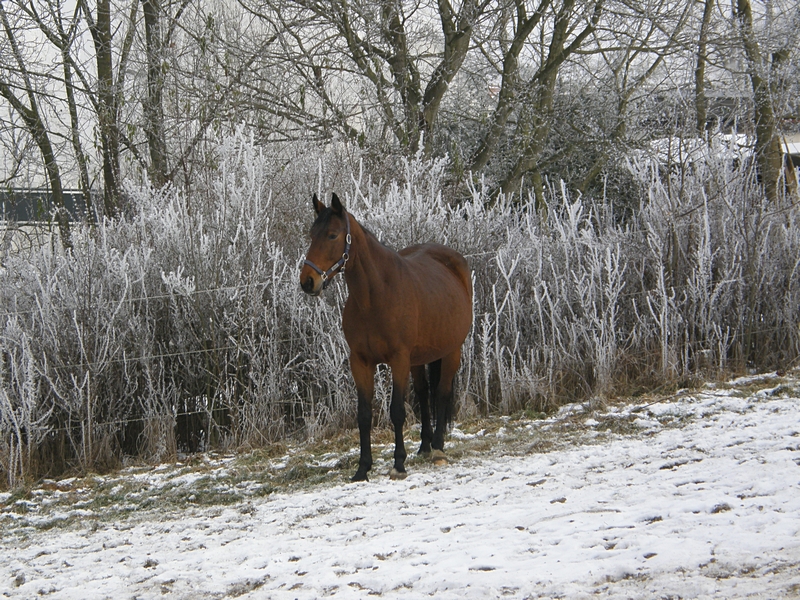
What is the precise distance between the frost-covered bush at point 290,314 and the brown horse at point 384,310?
1618 millimetres

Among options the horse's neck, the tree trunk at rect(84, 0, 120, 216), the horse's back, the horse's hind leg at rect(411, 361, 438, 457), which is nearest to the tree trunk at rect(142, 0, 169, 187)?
the tree trunk at rect(84, 0, 120, 216)

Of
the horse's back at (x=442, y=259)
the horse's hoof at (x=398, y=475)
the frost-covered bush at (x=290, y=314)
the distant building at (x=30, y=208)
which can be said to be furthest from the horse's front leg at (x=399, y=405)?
the distant building at (x=30, y=208)

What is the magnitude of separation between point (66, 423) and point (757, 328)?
633cm

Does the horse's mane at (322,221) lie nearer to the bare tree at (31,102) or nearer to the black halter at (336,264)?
the black halter at (336,264)

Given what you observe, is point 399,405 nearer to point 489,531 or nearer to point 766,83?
point 489,531

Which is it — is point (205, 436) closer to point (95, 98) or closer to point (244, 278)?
point (244, 278)

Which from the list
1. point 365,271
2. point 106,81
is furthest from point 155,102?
point 365,271

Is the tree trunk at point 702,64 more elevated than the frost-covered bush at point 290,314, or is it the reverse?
the tree trunk at point 702,64

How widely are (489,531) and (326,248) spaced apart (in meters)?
1.64

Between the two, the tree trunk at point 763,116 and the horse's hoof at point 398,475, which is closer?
the horse's hoof at point 398,475

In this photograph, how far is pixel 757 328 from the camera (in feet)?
24.9

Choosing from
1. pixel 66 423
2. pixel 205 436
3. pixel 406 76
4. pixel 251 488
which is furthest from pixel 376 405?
pixel 406 76

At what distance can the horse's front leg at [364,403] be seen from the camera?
4.50 m

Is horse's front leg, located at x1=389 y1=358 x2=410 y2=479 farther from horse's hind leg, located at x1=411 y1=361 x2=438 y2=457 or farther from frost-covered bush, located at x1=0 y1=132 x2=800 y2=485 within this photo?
frost-covered bush, located at x1=0 y1=132 x2=800 y2=485
